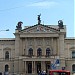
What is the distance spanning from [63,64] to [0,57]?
50.2 feet

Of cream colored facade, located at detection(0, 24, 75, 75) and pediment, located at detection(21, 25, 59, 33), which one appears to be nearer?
cream colored facade, located at detection(0, 24, 75, 75)

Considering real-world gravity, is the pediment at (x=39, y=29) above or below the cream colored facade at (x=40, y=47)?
above

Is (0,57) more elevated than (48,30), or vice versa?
(48,30)

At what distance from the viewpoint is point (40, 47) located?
83000 millimetres

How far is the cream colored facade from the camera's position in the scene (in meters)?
81.6

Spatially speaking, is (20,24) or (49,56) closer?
(49,56)

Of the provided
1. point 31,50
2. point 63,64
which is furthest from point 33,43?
point 63,64

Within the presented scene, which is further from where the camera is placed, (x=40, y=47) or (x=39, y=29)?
(x=40, y=47)

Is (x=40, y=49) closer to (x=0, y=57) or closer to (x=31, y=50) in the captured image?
(x=31, y=50)

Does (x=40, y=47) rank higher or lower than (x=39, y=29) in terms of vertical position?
lower

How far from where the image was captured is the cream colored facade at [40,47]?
81562 mm

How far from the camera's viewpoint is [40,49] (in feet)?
273

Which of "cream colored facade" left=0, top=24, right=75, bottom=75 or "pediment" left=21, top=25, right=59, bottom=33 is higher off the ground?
"pediment" left=21, top=25, right=59, bottom=33

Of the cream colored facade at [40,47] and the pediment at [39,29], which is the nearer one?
the cream colored facade at [40,47]
